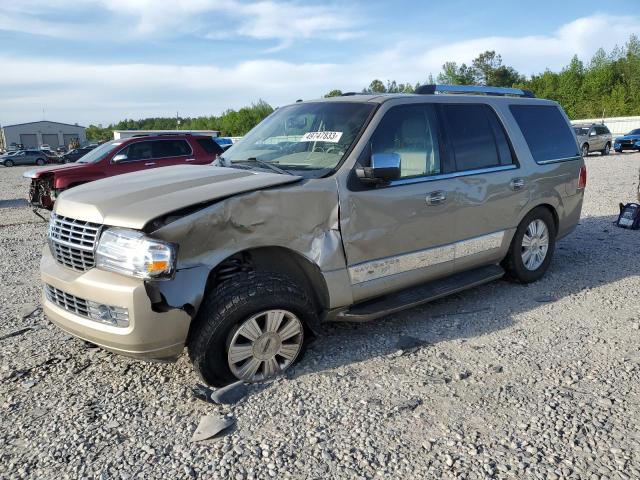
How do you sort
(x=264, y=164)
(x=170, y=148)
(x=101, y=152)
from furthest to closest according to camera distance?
(x=170, y=148) → (x=101, y=152) → (x=264, y=164)

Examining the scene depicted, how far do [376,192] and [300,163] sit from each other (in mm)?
609

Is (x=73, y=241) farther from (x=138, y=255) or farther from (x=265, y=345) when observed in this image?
(x=265, y=345)

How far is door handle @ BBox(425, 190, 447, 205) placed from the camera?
4.00 m

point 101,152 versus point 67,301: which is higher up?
point 101,152

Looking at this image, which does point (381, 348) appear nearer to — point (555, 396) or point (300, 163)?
point (555, 396)

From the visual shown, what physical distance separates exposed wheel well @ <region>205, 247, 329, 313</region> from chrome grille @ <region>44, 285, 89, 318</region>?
0.74 metres

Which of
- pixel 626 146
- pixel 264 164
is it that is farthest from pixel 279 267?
pixel 626 146

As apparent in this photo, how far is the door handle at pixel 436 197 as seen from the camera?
4004 mm

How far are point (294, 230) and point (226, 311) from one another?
2.27 ft

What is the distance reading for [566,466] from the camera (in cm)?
251

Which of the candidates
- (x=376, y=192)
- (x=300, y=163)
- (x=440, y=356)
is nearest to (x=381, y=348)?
(x=440, y=356)

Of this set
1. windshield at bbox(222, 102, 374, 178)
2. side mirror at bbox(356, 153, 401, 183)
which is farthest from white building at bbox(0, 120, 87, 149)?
side mirror at bbox(356, 153, 401, 183)

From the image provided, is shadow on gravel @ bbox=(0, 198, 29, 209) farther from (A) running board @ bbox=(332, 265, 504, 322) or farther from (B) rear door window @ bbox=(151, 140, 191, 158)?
(A) running board @ bbox=(332, 265, 504, 322)

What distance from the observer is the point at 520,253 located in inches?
200
